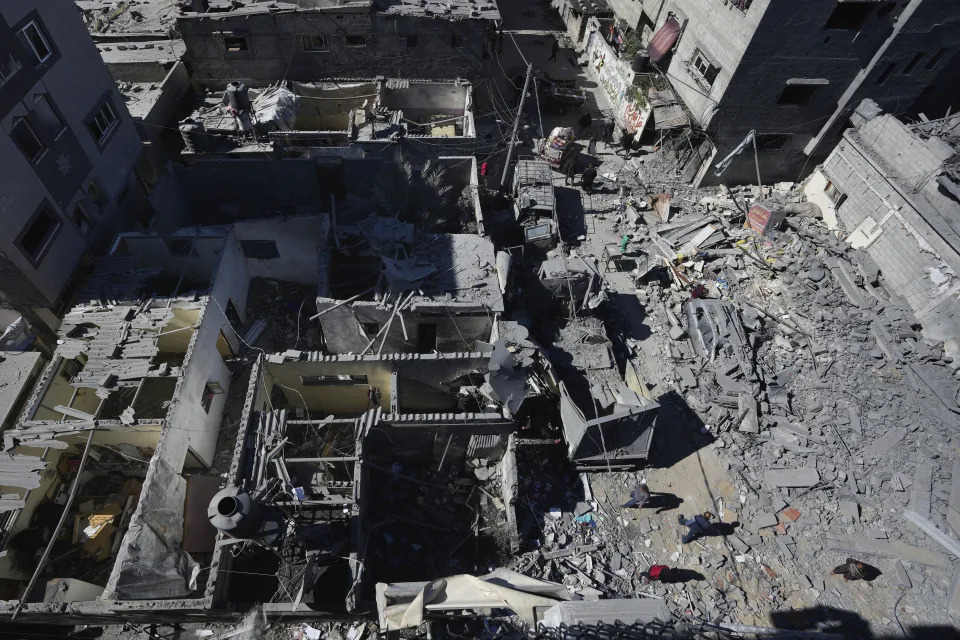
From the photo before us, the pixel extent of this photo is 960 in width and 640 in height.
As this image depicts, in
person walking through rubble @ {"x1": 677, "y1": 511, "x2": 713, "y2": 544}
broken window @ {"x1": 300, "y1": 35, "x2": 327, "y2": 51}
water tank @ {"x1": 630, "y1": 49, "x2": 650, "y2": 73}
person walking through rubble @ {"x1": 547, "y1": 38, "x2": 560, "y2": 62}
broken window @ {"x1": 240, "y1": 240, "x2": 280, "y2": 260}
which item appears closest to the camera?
person walking through rubble @ {"x1": 677, "y1": 511, "x2": 713, "y2": 544}

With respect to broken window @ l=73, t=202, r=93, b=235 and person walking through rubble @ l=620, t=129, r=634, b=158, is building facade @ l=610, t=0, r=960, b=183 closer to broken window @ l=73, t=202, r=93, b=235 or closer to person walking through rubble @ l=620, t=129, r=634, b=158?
person walking through rubble @ l=620, t=129, r=634, b=158

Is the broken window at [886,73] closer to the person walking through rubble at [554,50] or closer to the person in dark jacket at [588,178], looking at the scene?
the person in dark jacket at [588,178]

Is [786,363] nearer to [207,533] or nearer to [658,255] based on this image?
[658,255]

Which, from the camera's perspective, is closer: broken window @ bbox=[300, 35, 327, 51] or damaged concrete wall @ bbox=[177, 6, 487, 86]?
damaged concrete wall @ bbox=[177, 6, 487, 86]

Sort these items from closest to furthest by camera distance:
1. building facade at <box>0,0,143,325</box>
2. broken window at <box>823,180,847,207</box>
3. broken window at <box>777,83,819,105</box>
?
building facade at <box>0,0,143,325</box>, broken window at <box>777,83,819,105</box>, broken window at <box>823,180,847,207</box>

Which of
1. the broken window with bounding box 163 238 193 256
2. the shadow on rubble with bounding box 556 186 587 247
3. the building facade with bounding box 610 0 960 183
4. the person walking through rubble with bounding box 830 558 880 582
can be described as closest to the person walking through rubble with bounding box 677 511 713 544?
the person walking through rubble with bounding box 830 558 880 582

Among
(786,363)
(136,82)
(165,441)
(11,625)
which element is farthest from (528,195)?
(11,625)
